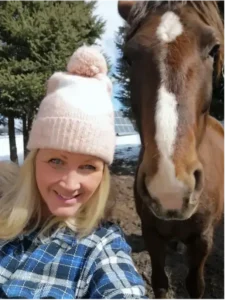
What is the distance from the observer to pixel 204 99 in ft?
7.52

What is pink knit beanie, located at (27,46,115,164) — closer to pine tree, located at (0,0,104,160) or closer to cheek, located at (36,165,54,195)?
cheek, located at (36,165,54,195)

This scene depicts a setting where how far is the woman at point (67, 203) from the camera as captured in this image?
1.46 m

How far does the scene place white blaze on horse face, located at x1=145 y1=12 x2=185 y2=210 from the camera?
75.5 inches

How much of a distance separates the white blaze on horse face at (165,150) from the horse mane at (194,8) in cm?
51

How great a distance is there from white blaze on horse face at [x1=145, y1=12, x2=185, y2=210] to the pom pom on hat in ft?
1.49

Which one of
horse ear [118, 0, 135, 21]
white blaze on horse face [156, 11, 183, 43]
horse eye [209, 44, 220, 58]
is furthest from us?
horse ear [118, 0, 135, 21]

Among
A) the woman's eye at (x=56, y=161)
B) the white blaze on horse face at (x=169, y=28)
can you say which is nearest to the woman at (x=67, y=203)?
the woman's eye at (x=56, y=161)

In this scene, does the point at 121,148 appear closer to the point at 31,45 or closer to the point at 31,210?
the point at 31,45

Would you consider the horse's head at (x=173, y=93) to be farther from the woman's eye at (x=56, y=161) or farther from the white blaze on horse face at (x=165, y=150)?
the woman's eye at (x=56, y=161)

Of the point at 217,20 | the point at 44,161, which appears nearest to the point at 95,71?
the point at 44,161

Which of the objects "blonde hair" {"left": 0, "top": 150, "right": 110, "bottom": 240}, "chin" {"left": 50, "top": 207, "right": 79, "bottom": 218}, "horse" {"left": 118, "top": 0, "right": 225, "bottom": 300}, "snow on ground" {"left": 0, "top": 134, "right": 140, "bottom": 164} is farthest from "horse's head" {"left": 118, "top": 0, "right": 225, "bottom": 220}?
"snow on ground" {"left": 0, "top": 134, "right": 140, "bottom": 164}

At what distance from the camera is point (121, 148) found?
14609mm

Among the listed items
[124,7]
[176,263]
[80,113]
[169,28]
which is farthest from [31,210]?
[176,263]

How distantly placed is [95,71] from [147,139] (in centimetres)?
55
